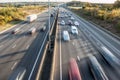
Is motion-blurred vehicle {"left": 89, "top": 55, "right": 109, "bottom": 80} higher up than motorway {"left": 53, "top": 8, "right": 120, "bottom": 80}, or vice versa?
motion-blurred vehicle {"left": 89, "top": 55, "right": 109, "bottom": 80}

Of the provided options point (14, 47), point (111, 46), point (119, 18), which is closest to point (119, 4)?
point (119, 18)

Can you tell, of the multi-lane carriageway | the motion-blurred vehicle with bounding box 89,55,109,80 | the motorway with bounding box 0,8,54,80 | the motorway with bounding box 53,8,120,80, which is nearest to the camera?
the motion-blurred vehicle with bounding box 89,55,109,80

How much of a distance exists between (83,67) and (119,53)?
11.7 m

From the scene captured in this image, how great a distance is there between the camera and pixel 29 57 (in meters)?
35.7

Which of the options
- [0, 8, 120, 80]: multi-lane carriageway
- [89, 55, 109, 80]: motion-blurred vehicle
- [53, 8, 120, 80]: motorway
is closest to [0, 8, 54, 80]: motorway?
[0, 8, 120, 80]: multi-lane carriageway

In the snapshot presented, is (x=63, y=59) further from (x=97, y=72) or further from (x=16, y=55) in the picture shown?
(x=97, y=72)

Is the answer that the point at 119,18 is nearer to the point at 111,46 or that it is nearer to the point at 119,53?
the point at 111,46

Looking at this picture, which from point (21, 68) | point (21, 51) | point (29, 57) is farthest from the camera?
point (21, 51)

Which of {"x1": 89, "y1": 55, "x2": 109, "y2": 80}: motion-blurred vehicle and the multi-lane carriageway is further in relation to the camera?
the multi-lane carriageway

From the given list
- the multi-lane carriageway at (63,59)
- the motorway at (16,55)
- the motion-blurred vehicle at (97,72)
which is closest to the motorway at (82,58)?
the multi-lane carriageway at (63,59)

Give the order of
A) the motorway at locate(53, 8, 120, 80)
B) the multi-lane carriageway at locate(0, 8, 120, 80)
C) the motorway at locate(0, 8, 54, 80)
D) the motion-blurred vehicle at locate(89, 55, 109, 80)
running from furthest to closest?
the motorway at locate(0, 8, 54, 80), the motorway at locate(53, 8, 120, 80), the multi-lane carriageway at locate(0, 8, 120, 80), the motion-blurred vehicle at locate(89, 55, 109, 80)

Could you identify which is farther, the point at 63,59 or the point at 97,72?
the point at 63,59

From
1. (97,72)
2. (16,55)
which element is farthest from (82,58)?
(16,55)

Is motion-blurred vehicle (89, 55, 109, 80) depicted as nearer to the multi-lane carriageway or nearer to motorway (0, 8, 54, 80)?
the multi-lane carriageway
